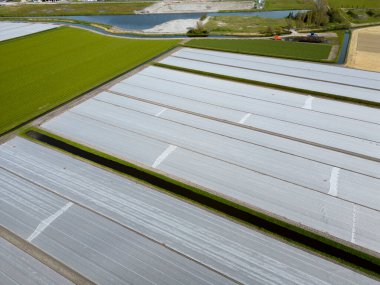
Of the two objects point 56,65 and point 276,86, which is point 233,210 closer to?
point 276,86

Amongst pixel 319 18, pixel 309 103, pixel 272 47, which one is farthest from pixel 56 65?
pixel 319 18

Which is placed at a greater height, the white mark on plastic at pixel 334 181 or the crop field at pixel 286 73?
the crop field at pixel 286 73

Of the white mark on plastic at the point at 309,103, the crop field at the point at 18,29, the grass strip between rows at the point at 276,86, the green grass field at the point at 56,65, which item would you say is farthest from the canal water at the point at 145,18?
the white mark on plastic at the point at 309,103

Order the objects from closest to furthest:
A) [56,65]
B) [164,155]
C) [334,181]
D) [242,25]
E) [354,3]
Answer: [334,181]
[164,155]
[56,65]
[242,25]
[354,3]

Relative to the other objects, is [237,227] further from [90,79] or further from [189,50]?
[189,50]

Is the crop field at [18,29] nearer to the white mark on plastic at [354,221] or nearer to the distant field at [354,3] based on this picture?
the white mark on plastic at [354,221]

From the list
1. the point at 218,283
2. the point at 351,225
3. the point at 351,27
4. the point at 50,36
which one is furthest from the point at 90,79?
the point at 351,27

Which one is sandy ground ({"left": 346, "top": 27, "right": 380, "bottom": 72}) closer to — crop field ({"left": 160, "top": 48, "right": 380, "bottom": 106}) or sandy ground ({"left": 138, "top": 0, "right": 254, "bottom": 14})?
crop field ({"left": 160, "top": 48, "right": 380, "bottom": 106})
